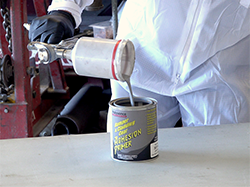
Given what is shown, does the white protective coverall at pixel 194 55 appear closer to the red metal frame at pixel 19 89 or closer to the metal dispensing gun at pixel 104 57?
the metal dispensing gun at pixel 104 57

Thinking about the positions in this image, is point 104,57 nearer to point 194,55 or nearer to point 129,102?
point 129,102

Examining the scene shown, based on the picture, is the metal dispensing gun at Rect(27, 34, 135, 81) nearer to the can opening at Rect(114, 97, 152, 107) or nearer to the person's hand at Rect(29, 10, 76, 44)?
the can opening at Rect(114, 97, 152, 107)

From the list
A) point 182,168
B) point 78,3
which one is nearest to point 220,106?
point 182,168

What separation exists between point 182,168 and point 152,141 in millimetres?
81

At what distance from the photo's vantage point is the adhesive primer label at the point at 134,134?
596mm

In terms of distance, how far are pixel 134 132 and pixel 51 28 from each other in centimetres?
54

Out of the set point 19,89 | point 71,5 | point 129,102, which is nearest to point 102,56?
point 129,102

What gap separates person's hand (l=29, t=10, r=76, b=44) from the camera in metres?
0.97

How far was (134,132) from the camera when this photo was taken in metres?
0.60

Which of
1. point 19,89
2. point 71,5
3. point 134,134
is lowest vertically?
point 19,89

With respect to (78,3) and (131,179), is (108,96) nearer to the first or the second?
(78,3)

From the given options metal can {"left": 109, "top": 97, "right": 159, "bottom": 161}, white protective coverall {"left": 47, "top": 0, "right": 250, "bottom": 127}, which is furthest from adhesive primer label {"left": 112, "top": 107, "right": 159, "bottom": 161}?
white protective coverall {"left": 47, "top": 0, "right": 250, "bottom": 127}

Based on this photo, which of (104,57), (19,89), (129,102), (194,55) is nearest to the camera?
(104,57)

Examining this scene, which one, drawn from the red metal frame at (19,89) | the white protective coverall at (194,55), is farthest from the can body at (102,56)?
the red metal frame at (19,89)
